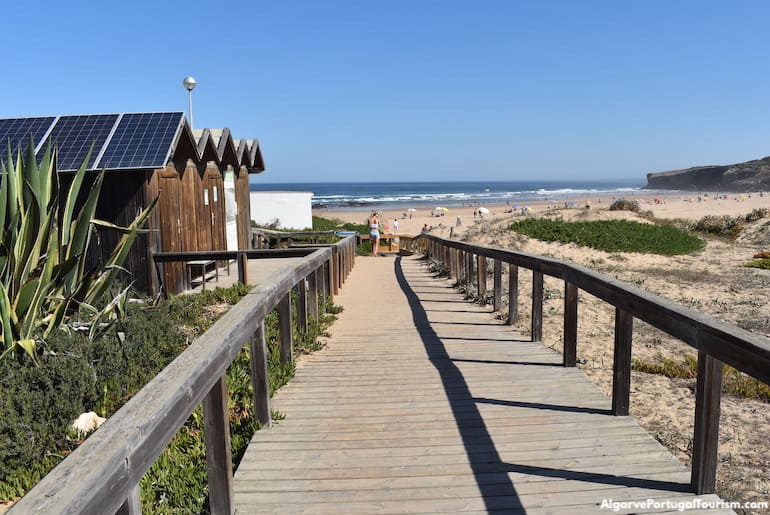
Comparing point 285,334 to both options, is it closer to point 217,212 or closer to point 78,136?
point 78,136

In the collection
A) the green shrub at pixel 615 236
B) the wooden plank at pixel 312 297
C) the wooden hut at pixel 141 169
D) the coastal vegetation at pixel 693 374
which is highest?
the wooden hut at pixel 141 169

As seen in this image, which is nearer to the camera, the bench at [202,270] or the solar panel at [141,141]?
the solar panel at [141,141]

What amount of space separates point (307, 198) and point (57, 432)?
932 inches

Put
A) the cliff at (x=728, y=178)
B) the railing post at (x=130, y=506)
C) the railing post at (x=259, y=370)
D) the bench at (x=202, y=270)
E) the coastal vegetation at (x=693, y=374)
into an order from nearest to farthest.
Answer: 1. the railing post at (x=130, y=506)
2. the railing post at (x=259, y=370)
3. the coastal vegetation at (x=693, y=374)
4. the bench at (x=202, y=270)
5. the cliff at (x=728, y=178)

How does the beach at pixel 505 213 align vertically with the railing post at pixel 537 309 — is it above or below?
below

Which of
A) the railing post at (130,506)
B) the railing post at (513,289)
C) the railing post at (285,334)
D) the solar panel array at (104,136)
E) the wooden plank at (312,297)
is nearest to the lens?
the railing post at (130,506)

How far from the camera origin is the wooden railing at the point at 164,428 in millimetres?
1610

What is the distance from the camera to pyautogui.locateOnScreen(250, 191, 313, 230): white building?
27.6 metres

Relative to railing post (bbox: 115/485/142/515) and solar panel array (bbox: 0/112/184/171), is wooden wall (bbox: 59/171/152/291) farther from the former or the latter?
railing post (bbox: 115/485/142/515)

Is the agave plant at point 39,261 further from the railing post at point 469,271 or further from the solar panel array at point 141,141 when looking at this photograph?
the railing post at point 469,271

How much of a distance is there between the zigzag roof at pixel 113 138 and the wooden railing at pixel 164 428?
5.56 m

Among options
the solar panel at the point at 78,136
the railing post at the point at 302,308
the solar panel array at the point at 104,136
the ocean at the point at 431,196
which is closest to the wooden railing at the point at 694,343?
the railing post at the point at 302,308

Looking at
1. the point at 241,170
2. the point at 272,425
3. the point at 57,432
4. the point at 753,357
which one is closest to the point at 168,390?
the point at 272,425

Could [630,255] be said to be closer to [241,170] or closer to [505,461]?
[241,170]
